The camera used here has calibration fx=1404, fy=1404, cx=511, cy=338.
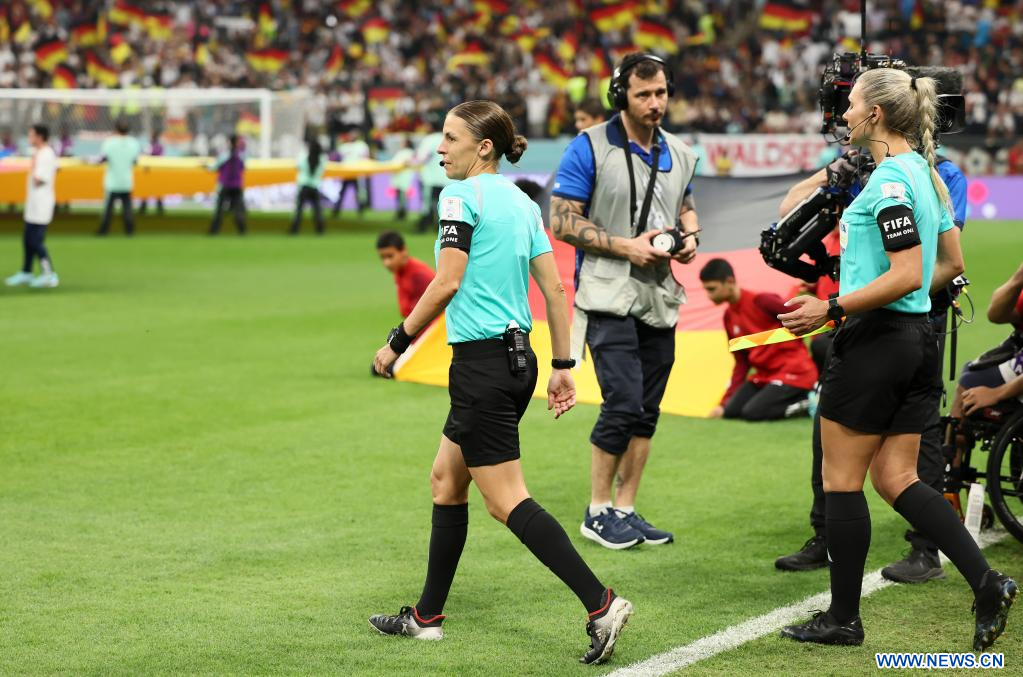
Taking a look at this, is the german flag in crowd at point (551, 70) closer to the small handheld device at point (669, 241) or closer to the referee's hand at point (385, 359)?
the small handheld device at point (669, 241)

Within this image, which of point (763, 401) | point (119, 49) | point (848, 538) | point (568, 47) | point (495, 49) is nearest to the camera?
point (848, 538)

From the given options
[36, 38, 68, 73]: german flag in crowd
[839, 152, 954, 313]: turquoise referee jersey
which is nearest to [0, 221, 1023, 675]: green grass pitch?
[839, 152, 954, 313]: turquoise referee jersey

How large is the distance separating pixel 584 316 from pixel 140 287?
12.1 meters

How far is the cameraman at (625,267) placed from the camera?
20.4 feet

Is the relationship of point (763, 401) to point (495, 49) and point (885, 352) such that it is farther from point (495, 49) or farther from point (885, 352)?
point (495, 49)

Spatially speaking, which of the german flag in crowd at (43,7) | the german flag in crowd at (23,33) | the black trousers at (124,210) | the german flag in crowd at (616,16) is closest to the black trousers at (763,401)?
the black trousers at (124,210)

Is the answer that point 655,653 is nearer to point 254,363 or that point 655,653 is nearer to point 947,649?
point 947,649

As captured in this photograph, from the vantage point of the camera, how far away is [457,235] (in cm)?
463

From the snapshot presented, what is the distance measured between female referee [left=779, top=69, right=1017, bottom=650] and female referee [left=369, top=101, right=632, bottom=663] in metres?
0.84

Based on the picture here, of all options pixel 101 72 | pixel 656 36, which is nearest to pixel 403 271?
pixel 656 36

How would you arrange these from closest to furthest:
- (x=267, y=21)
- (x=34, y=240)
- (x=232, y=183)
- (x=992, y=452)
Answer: (x=992, y=452) → (x=34, y=240) → (x=232, y=183) → (x=267, y=21)

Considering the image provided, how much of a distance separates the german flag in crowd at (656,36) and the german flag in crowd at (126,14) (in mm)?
15191

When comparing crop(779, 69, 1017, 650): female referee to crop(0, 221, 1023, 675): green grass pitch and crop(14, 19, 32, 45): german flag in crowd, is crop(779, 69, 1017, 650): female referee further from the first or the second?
crop(14, 19, 32, 45): german flag in crowd

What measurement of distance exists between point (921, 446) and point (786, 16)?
34.8 metres
